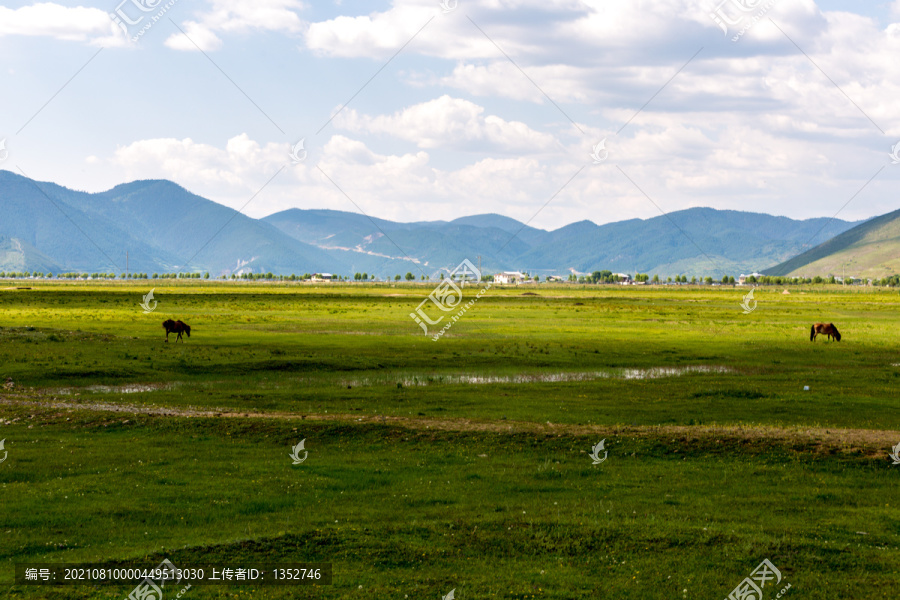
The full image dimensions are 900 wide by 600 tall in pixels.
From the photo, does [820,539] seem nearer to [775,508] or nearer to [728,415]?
[775,508]

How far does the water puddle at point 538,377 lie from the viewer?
3500 cm

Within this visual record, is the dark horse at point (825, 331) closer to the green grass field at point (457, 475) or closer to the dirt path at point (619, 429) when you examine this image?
the green grass field at point (457, 475)

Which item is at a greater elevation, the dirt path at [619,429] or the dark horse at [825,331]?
the dark horse at [825,331]

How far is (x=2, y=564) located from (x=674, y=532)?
410 inches

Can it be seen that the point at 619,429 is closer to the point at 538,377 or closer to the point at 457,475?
the point at 457,475

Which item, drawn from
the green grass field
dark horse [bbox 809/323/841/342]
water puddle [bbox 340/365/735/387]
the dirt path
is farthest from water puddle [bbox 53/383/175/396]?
dark horse [bbox 809/323/841/342]

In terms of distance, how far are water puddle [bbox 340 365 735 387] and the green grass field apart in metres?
0.30

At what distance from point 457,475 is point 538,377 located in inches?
801

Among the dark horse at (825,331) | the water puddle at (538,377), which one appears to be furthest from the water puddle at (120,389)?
the dark horse at (825,331)

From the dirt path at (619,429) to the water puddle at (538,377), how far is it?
9936 millimetres

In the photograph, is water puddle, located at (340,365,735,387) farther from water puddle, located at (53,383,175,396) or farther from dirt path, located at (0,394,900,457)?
dirt path, located at (0,394,900,457)

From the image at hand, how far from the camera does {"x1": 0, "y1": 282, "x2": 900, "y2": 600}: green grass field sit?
38.5ft

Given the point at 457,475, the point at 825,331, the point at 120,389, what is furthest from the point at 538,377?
the point at 825,331

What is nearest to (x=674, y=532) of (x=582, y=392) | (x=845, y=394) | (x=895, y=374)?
(x=582, y=392)
